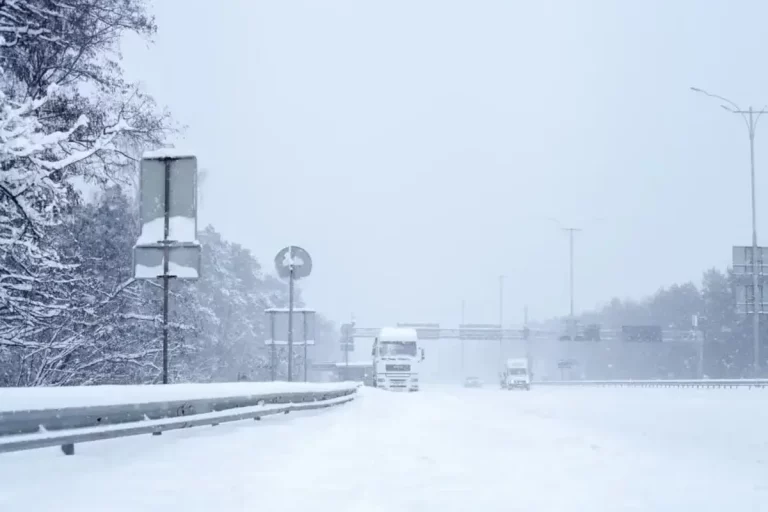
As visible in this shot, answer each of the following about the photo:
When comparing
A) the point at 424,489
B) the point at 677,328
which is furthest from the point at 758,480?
the point at 677,328

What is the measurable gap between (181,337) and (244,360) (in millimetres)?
49716

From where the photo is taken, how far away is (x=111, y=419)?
9641 mm

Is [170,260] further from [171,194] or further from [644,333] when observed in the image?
[644,333]

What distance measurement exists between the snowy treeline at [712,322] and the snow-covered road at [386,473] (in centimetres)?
7055

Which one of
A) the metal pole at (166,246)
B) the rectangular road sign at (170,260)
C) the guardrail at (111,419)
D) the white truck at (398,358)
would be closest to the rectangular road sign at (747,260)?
the white truck at (398,358)

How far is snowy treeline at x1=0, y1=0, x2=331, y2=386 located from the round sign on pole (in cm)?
391

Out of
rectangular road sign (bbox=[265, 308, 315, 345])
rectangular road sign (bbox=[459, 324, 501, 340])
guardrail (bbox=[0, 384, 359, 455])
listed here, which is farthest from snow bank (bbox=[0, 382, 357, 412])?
rectangular road sign (bbox=[459, 324, 501, 340])

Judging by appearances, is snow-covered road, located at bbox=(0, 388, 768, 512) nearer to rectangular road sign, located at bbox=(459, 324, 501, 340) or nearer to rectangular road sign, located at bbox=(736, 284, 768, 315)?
rectangular road sign, located at bbox=(736, 284, 768, 315)

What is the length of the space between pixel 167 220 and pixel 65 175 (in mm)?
4241

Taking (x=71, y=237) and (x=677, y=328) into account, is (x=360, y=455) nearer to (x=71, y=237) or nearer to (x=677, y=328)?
(x=71, y=237)

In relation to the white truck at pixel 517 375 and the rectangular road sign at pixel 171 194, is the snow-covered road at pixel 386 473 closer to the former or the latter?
the rectangular road sign at pixel 171 194

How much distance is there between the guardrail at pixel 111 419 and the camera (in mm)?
7672

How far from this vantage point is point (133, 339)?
1133 inches

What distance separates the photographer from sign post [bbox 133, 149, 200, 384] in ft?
48.9
